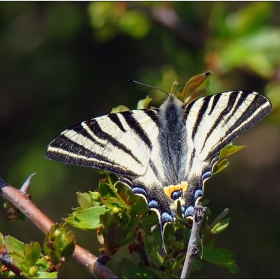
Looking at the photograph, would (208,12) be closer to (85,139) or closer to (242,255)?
(242,255)

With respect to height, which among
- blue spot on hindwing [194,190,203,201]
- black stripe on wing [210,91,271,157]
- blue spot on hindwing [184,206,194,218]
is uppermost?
black stripe on wing [210,91,271,157]

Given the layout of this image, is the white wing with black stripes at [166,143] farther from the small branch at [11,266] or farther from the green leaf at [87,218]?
the small branch at [11,266]

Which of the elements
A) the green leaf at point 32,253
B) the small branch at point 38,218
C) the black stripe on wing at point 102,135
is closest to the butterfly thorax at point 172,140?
the black stripe on wing at point 102,135

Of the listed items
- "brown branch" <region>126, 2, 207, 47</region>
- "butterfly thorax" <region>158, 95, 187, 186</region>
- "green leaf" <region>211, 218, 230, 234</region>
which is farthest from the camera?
"brown branch" <region>126, 2, 207, 47</region>

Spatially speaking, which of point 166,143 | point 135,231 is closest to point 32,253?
point 135,231

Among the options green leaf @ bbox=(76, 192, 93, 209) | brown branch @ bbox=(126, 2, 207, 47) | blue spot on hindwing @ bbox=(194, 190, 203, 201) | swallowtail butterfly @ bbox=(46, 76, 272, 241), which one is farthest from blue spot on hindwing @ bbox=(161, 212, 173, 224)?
brown branch @ bbox=(126, 2, 207, 47)

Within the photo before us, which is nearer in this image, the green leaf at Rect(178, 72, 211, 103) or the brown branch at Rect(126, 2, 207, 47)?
the green leaf at Rect(178, 72, 211, 103)

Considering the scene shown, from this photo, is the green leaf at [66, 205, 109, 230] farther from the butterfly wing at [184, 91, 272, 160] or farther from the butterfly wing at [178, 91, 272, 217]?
the butterfly wing at [184, 91, 272, 160]
